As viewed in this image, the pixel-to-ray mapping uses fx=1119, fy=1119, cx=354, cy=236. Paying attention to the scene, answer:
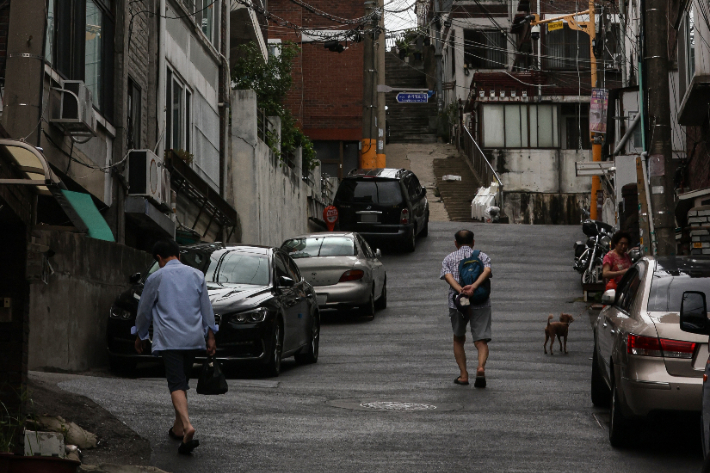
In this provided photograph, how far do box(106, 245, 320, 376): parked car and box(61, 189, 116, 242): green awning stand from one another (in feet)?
4.27

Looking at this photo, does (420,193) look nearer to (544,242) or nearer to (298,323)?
(544,242)

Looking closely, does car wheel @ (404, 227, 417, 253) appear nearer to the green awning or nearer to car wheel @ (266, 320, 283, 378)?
the green awning

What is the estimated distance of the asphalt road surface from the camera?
810 cm

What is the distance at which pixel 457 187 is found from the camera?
49.2 metres

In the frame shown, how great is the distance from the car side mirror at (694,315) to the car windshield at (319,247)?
13455 mm

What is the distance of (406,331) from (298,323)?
4740mm

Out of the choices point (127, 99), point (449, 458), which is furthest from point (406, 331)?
point (449, 458)

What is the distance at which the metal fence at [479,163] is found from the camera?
44481mm

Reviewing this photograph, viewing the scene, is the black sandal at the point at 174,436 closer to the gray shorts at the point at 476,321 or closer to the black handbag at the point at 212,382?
the black handbag at the point at 212,382

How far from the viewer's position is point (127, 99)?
17984 mm

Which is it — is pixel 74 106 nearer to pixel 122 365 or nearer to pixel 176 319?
pixel 122 365

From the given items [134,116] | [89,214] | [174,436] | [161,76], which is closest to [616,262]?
[89,214]

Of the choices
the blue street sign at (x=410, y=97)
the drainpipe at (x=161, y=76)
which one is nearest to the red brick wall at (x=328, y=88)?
the blue street sign at (x=410, y=97)

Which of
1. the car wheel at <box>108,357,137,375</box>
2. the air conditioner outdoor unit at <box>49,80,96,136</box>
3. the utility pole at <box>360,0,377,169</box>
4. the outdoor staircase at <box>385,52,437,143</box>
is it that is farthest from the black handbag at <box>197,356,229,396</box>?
the outdoor staircase at <box>385,52,437,143</box>
